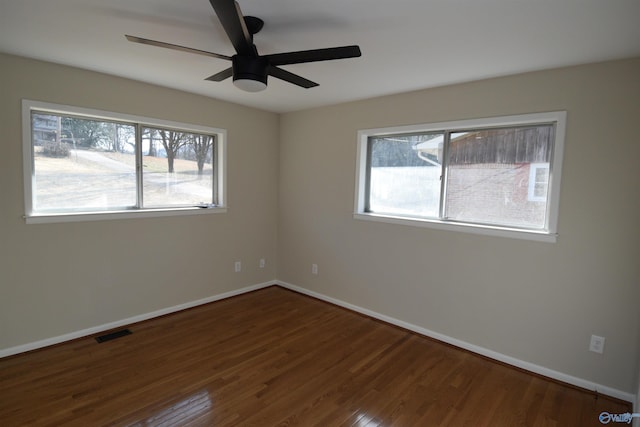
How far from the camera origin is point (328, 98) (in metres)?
3.55

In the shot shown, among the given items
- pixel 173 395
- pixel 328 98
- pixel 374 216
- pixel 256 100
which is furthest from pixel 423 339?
pixel 256 100

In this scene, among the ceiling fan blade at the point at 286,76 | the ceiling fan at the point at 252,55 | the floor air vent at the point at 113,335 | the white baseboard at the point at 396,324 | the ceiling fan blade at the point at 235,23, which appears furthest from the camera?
the floor air vent at the point at 113,335

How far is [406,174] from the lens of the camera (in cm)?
343

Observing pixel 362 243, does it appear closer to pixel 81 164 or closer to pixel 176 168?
pixel 176 168

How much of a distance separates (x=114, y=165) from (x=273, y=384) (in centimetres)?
251

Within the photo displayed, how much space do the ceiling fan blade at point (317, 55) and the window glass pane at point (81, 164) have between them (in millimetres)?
2141

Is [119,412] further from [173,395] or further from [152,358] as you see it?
[152,358]

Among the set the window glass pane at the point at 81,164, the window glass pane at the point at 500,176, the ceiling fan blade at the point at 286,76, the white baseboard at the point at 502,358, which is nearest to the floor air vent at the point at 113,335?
the window glass pane at the point at 81,164

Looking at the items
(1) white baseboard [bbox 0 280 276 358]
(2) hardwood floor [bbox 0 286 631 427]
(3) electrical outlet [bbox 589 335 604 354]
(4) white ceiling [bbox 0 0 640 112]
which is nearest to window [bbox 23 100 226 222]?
(4) white ceiling [bbox 0 0 640 112]

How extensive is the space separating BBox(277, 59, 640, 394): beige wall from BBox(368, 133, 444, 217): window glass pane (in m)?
0.22

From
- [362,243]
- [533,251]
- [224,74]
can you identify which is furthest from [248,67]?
[533,251]

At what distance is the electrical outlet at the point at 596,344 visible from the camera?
7.72 feet

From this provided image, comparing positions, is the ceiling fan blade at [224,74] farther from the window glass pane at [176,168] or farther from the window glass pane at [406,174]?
the window glass pane at [406,174]

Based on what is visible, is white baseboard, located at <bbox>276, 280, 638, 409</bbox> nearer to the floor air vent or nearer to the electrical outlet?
the electrical outlet
